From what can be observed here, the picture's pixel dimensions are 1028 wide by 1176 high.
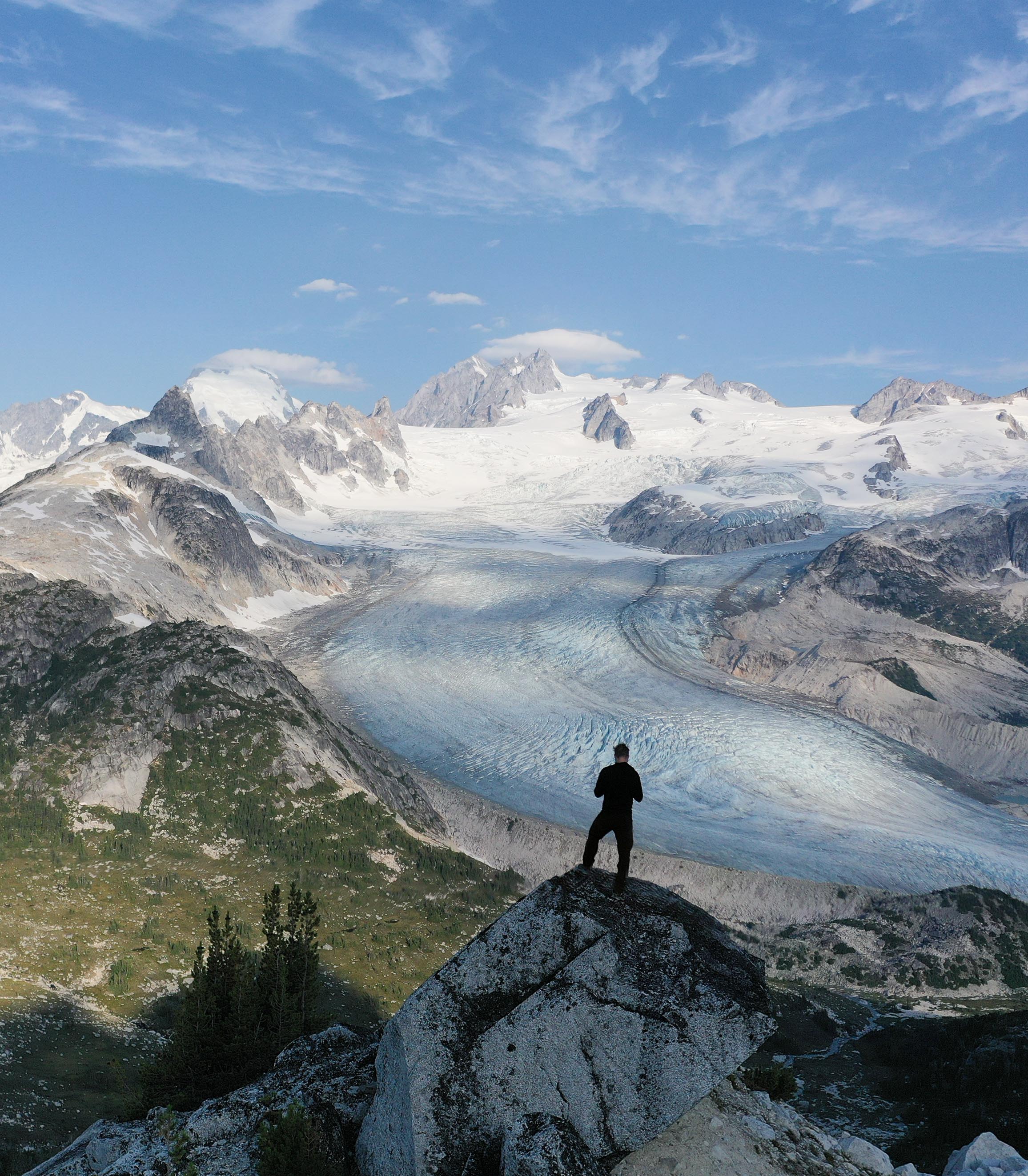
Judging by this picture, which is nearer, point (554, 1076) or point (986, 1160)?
point (554, 1076)

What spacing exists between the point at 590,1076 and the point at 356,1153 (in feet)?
12.8

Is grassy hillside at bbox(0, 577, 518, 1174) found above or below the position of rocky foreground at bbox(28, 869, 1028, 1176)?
below

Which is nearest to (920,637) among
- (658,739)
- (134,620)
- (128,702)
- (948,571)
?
(948,571)

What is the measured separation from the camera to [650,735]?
290 ft

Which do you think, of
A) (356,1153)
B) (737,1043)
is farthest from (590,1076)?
(356,1153)

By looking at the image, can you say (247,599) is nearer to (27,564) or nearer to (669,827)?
(27,564)

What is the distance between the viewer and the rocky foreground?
12.1m

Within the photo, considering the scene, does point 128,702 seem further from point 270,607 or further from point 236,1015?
point 270,607

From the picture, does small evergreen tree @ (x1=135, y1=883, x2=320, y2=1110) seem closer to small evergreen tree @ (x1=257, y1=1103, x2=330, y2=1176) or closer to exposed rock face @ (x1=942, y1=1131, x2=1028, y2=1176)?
small evergreen tree @ (x1=257, y1=1103, x2=330, y2=1176)

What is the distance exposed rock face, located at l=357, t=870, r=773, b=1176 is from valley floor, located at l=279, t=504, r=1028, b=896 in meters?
55.7

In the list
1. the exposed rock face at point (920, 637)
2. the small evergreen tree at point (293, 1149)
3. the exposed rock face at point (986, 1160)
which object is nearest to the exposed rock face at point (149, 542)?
the small evergreen tree at point (293, 1149)

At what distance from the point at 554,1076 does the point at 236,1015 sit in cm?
1026

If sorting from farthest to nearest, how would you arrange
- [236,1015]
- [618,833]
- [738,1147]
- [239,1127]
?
[236,1015] < [618,833] < [239,1127] < [738,1147]

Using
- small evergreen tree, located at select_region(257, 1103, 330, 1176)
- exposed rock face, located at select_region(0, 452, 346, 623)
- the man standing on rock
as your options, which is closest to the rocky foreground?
small evergreen tree, located at select_region(257, 1103, 330, 1176)
